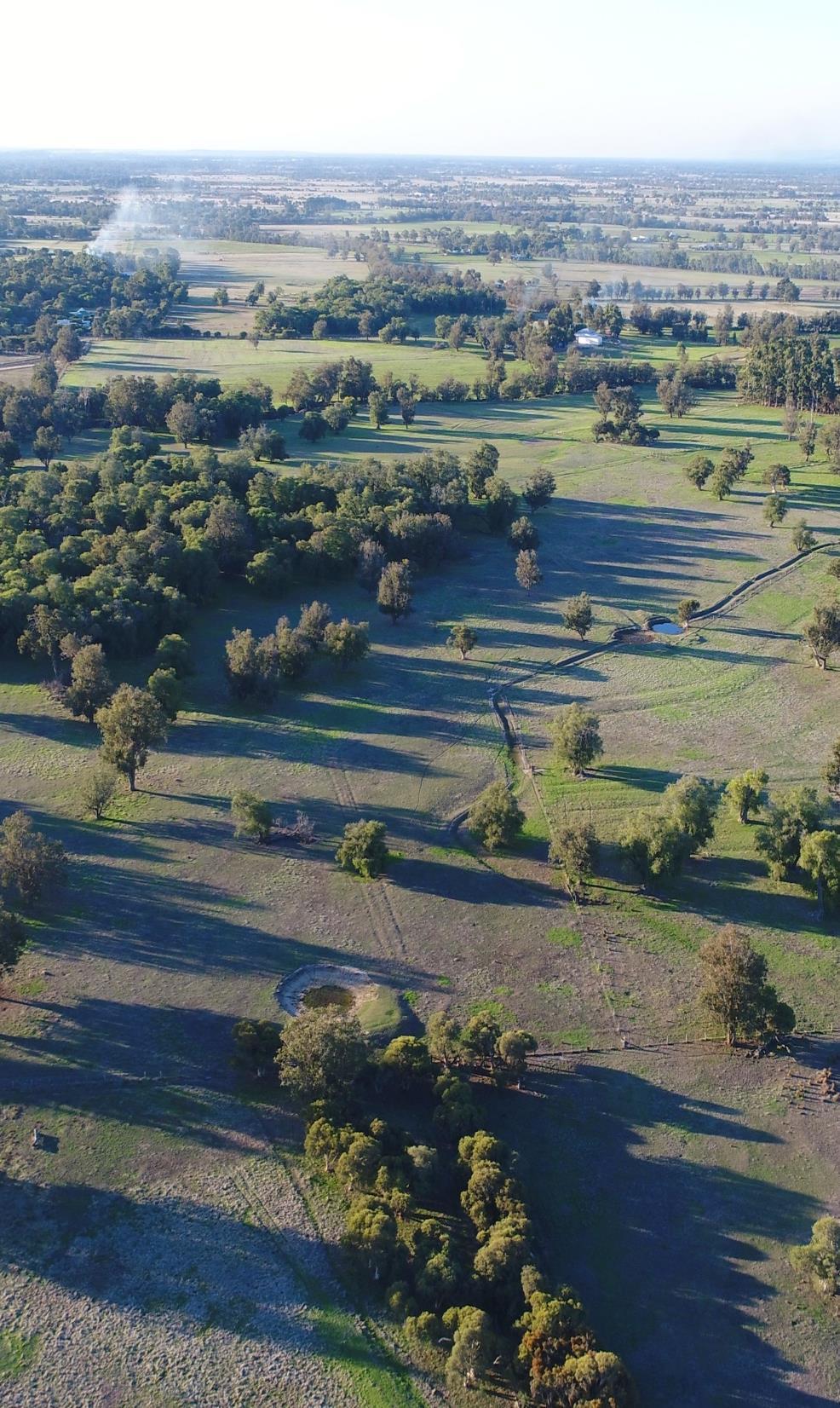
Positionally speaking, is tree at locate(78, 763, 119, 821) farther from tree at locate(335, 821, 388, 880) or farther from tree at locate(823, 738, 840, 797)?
tree at locate(823, 738, 840, 797)

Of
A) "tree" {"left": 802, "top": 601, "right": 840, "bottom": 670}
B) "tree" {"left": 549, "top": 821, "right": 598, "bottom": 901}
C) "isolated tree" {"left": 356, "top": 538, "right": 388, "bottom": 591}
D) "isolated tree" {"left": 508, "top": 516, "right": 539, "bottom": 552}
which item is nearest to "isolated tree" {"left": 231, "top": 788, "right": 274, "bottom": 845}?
"tree" {"left": 549, "top": 821, "right": 598, "bottom": 901}

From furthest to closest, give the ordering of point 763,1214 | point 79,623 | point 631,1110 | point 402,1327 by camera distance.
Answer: point 79,623 < point 631,1110 < point 763,1214 < point 402,1327

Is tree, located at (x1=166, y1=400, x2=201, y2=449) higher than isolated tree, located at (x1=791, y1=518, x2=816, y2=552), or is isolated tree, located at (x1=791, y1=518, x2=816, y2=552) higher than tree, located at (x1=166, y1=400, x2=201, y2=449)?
tree, located at (x1=166, y1=400, x2=201, y2=449)

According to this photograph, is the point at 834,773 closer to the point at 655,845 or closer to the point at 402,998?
the point at 655,845

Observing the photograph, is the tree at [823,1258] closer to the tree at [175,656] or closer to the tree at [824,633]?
the tree at [824,633]

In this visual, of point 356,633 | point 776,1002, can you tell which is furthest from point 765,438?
point 776,1002

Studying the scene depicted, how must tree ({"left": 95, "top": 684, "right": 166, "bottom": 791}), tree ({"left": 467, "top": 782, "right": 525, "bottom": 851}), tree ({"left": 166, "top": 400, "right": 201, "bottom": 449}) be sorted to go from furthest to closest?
tree ({"left": 166, "top": 400, "right": 201, "bottom": 449}), tree ({"left": 95, "top": 684, "right": 166, "bottom": 791}), tree ({"left": 467, "top": 782, "right": 525, "bottom": 851})

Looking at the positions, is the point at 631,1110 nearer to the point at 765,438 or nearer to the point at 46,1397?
the point at 46,1397

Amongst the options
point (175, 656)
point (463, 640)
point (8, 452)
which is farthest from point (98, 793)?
point (8, 452)
